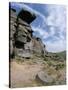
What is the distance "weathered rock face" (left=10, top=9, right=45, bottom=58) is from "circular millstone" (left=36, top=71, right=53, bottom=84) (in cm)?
21

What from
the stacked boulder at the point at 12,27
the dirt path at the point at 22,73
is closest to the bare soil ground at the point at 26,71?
the dirt path at the point at 22,73

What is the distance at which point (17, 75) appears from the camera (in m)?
2.29

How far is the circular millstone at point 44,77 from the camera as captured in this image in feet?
7.68

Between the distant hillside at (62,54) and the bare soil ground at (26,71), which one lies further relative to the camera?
the distant hillside at (62,54)

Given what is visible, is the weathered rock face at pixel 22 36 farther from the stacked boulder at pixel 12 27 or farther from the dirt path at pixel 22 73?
the dirt path at pixel 22 73

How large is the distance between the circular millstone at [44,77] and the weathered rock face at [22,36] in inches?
8.1

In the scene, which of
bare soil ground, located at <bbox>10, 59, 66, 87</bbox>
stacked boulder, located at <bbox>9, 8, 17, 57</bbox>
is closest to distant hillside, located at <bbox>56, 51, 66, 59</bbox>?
bare soil ground, located at <bbox>10, 59, 66, 87</bbox>

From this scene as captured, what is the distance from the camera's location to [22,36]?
231 cm

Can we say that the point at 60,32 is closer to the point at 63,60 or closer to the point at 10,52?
the point at 63,60

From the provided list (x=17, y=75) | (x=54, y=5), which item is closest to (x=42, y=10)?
(x=54, y=5)

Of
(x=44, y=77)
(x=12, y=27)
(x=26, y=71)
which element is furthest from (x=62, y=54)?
(x=12, y=27)

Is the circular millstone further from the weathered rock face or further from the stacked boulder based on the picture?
the stacked boulder

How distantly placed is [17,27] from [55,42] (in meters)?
0.40

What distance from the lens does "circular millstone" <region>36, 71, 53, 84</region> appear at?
92.1 inches
